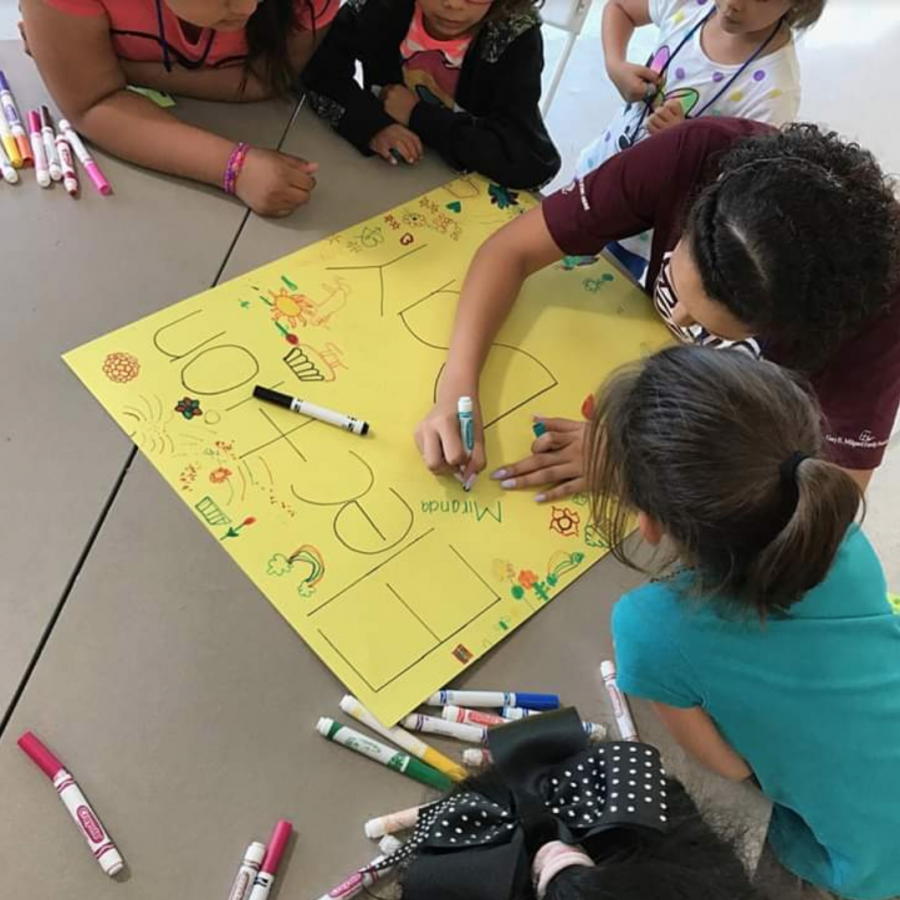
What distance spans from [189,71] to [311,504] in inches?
25.3

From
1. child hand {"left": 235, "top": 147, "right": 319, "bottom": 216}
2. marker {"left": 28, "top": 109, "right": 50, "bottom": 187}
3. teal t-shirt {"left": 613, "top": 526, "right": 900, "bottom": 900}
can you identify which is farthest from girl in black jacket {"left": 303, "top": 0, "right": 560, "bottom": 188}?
teal t-shirt {"left": 613, "top": 526, "right": 900, "bottom": 900}

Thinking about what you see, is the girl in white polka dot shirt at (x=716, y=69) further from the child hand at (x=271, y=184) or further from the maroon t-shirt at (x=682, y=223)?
the child hand at (x=271, y=184)

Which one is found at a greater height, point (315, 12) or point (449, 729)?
point (315, 12)

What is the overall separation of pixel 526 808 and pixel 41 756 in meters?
0.37

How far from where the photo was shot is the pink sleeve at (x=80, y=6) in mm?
950

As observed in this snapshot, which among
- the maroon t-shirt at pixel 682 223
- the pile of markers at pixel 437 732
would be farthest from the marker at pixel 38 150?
the pile of markers at pixel 437 732

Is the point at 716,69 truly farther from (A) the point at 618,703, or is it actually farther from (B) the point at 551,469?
(A) the point at 618,703

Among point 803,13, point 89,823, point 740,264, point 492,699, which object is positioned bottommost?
point 89,823

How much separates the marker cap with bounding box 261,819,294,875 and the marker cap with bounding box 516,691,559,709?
208mm

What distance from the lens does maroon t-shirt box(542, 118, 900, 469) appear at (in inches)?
35.5

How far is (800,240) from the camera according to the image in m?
0.75

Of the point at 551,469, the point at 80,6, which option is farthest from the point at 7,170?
the point at 551,469

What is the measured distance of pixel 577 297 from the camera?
3.39 feet

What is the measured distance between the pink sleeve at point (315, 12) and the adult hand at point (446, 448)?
60 centimetres
